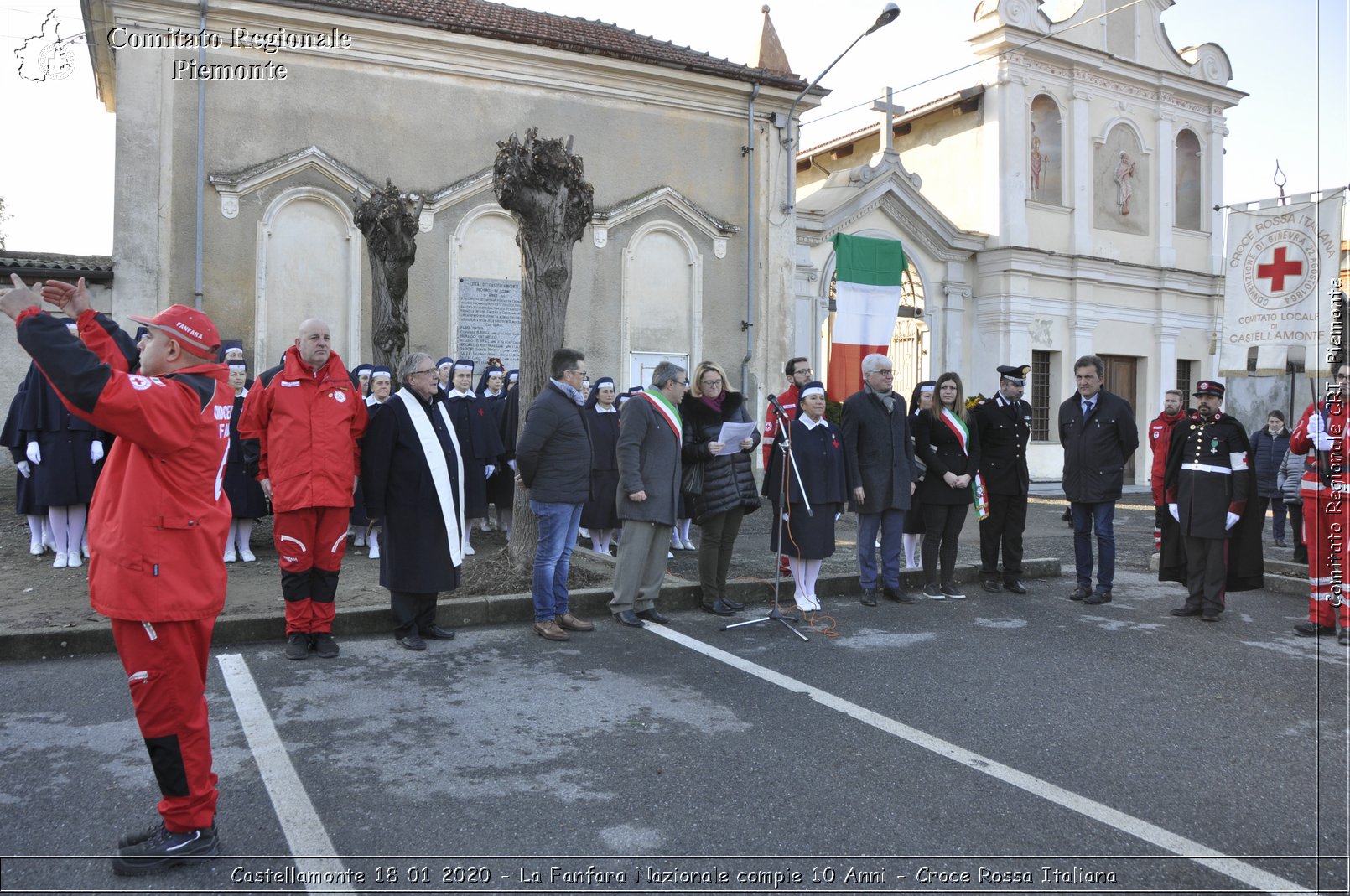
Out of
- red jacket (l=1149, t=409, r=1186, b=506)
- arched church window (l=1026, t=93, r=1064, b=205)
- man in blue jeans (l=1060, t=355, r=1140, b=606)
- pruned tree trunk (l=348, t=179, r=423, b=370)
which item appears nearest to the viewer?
man in blue jeans (l=1060, t=355, r=1140, b=606)

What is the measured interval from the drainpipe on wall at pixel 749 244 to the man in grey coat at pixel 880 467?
962 cm

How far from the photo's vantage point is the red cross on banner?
10148 mm

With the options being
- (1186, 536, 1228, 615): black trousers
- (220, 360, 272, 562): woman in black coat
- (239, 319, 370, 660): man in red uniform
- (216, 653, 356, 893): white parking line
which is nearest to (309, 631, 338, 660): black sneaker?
(239, 319, 370, 660): man in red uniform

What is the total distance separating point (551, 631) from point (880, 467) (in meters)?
3.19

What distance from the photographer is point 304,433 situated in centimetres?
616

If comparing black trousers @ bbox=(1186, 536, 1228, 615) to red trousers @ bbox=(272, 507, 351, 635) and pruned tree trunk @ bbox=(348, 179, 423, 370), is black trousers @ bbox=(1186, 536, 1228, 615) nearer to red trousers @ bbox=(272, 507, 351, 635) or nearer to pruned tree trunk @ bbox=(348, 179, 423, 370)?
red trousers @ bbox=(272, 507, 351, 635)

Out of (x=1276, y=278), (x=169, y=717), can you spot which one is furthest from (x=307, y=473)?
(x=1276, y=278)

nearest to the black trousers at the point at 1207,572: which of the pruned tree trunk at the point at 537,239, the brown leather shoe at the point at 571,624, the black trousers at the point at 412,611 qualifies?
the brown leather shoe at the point at 571,624

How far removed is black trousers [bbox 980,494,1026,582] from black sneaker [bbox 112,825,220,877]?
23.3ft

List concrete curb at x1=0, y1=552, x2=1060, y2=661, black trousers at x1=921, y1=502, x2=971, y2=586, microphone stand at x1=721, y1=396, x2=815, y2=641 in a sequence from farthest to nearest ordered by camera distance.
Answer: black trousers at x1=921, y1=502, x2=971, y2=586 < microphone stand at x1=721, y1=396, x2=815, y2=641 < concrete curb at x1=0, y1=552, x2=1060, y2=661

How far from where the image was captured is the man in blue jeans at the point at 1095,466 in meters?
8.59

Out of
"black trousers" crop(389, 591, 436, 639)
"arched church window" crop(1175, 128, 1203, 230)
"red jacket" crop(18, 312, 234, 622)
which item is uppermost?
"arched church window" crop(1175, 128, 1203, 230)

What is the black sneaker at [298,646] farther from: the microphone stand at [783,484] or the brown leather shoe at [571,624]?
the microphone stand at [783,484]

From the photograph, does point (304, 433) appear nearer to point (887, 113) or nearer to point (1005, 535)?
point (1005, 535)
